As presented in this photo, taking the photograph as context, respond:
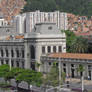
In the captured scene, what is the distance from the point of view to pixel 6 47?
143250mm

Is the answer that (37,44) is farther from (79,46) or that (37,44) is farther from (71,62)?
(79,46)

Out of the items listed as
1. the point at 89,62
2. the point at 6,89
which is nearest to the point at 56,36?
the point at 89,62

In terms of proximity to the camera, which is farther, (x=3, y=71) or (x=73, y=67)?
(x=73, y=67)

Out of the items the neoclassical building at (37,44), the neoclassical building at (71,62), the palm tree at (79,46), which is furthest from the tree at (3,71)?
the palm tree at (79,46)

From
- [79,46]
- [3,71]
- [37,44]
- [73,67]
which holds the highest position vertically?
[37,44]

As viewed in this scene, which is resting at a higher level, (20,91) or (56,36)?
(56,36)

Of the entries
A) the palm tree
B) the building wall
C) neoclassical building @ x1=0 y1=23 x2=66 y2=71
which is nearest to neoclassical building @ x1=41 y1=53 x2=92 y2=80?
the building wall

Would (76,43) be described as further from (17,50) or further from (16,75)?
(16,75)

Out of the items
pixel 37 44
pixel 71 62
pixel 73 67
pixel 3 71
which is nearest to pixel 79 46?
pixel 37 44

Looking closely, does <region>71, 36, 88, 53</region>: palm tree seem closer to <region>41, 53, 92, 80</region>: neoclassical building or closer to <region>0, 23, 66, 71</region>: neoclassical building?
<region>0, 23, 66, 71</region>: neoclassical building

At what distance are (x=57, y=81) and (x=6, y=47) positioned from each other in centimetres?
5593

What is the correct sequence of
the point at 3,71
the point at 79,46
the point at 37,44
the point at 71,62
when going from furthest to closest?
the point at 79,46, the point at 37,44, the point at 71,62, the point at 3,71

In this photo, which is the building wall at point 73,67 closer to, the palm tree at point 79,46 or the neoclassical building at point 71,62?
the neoclassical building at point 71,62

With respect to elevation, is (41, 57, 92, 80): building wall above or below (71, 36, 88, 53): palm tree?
below
